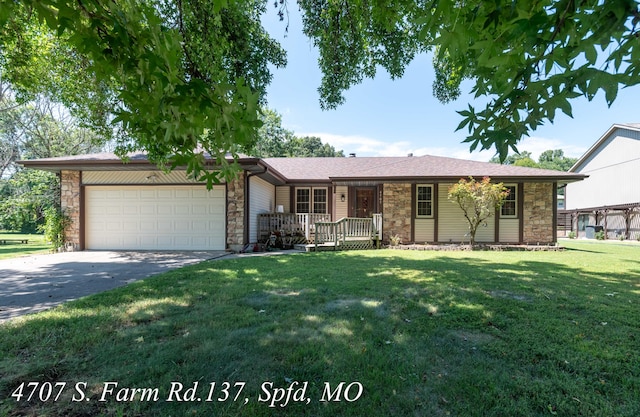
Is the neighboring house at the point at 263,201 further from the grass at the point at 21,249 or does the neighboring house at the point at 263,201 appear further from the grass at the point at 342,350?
the grass at the point at 342,350

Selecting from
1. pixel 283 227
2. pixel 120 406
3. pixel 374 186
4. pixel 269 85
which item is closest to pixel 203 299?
pixel 120 406

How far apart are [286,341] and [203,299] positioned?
1.90 meters

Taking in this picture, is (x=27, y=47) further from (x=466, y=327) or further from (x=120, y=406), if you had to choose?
(x=466, y=327)

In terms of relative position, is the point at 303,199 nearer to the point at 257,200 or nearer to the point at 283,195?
the point at 283,195

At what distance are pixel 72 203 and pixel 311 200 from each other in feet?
30.3

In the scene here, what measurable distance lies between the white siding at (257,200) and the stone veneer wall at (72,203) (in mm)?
5940

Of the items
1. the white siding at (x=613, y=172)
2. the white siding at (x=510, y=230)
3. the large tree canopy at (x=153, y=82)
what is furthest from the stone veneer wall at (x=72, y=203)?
the white siding at (x=613, y=172)

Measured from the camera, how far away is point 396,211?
1198 centimetres

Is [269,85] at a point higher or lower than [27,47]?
lower

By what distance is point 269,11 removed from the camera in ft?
21.6

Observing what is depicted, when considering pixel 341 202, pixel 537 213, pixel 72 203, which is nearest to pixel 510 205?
pixel 537 213

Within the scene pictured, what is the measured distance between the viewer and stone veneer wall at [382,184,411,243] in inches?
468

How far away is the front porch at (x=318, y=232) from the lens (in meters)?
10.8

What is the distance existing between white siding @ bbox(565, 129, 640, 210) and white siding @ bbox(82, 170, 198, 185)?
28.0 meters
